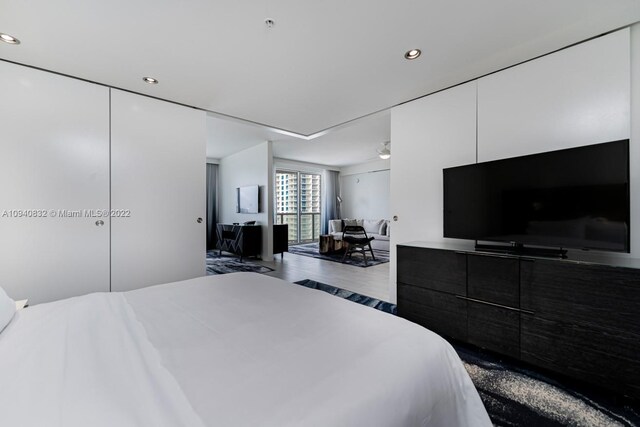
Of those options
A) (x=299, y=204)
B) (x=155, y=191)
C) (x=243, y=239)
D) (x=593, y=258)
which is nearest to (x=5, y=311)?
(x=155, y=191)

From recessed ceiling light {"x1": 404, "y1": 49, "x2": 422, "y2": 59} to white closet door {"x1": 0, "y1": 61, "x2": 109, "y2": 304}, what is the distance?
3.03m

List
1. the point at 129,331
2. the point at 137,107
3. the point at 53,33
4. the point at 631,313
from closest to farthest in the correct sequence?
the point at 129,331 → the point at 631,313 → the point at 53,33 → the point at 137,107

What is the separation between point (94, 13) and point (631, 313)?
12.8 ft

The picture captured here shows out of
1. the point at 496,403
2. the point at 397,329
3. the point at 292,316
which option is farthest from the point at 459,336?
the point at 292,316

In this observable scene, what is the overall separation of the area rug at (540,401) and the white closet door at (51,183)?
3504 mm

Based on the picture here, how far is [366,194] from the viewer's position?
8.38 meters

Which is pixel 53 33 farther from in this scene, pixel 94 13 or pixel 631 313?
pixel 631 313

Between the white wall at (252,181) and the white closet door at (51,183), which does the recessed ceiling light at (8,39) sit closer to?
the white closet door at (51,183)

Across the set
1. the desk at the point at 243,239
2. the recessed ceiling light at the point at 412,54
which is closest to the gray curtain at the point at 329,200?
the desk at the point at 243,239

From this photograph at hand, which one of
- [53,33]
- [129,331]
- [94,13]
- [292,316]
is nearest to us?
[129,331]

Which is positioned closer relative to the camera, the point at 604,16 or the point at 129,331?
the point at 129,331

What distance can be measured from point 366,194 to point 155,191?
647 cm

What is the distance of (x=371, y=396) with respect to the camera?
72 centimetres

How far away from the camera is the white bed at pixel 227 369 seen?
2.12 ft
